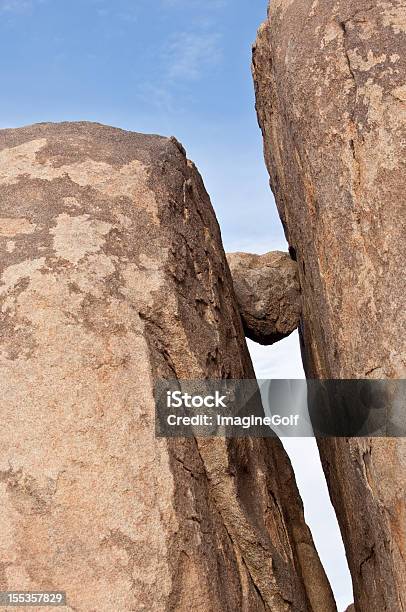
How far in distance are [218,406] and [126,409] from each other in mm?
677

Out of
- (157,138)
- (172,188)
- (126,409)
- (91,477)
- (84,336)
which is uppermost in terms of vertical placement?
(157,138)

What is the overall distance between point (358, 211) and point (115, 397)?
1.69 metres

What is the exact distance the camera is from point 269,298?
6484mm

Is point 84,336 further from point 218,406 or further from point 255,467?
point 255,467

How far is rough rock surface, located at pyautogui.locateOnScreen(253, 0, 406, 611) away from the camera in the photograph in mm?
4590

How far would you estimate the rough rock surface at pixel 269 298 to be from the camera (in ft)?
21.2

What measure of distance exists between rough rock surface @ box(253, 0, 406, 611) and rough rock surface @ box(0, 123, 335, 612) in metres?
0.58

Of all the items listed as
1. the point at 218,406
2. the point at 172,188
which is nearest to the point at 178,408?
the point at 218,406

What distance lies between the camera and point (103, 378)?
419 centimetres

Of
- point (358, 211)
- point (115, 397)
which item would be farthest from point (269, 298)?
point (115, 397)

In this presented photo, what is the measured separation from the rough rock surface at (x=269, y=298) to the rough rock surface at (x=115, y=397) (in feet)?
3.66

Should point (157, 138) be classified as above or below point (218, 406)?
above

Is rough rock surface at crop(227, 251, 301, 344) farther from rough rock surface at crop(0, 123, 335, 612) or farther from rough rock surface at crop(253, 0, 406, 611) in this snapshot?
rough rock surface at crop(0, 123, 335, 612)

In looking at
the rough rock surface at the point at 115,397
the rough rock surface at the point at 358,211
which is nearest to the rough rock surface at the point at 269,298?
the rough rock surface at the point at 358,211
